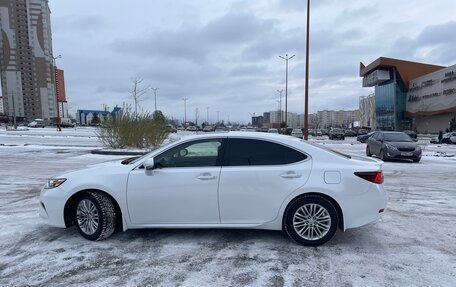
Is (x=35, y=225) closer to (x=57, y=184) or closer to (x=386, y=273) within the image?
(x=57, y=184)

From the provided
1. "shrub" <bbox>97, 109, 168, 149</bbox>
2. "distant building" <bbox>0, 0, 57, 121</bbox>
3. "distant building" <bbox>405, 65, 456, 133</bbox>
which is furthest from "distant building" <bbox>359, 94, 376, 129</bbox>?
"distant building" <bbox>0, 0, 57, 121</bbox>

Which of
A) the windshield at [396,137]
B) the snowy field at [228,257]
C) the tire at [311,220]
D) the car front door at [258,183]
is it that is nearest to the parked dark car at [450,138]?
the windshield at [396,137]

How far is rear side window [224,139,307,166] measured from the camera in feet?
14.3

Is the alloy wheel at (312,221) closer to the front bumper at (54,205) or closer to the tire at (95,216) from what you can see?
the tire at (95,216)

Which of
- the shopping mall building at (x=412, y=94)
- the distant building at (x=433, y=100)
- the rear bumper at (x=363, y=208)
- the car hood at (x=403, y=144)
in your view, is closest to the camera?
the rear bumper at (x=363, y=208)

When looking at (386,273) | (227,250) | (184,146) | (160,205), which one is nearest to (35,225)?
(160,205)

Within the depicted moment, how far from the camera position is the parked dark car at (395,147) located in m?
14.6

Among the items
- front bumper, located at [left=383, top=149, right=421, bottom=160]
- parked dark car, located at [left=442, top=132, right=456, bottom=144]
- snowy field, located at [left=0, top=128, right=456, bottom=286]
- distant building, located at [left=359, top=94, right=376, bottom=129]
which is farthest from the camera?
distant building, located at [left=359, top=94, right=376, bottom=129]

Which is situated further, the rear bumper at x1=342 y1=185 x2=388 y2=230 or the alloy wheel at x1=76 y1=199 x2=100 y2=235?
the alloy wheel at x1=76 y1=199 x2=100 y2=235

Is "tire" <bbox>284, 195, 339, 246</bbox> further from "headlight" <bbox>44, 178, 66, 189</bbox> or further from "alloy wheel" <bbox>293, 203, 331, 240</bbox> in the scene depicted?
"headlight" <bbox>44, 178, 66, 189</bbox>

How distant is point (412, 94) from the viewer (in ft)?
219

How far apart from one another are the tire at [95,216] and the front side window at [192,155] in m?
0.91

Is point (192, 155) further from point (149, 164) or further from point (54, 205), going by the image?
point (54, 205)

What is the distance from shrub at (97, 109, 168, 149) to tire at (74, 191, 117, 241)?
13.8 meters
